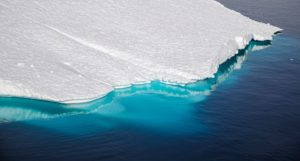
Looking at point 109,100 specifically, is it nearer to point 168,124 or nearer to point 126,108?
point 126,108

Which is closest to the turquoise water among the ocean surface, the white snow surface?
the ocean surface

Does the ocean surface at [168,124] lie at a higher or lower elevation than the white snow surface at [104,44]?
lower

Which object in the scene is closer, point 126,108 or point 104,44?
point 126,108

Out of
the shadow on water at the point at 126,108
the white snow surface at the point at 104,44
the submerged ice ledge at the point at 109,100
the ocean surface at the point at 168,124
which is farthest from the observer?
the white snow surface at the point at 104,44

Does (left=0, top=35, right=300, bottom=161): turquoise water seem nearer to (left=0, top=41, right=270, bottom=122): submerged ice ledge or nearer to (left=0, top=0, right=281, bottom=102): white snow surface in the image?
(left=0, top=41, right=270, bottom=122): submerged ice ledge

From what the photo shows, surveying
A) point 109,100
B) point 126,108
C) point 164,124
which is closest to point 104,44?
point 109,100

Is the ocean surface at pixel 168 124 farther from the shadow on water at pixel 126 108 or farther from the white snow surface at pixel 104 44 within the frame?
the white snow surface at pixel 104 44

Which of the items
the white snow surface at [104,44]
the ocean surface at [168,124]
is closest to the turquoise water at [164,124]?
the ocean surface at [168,124]
